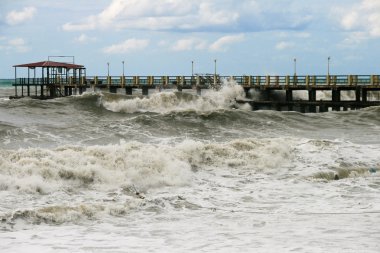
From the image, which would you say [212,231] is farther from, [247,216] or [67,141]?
[67,141]

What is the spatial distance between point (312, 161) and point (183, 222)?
8.09m

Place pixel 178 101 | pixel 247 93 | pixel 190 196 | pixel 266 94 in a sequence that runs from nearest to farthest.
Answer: pixel 190 196 < pixel 178 101 < pixel 266 94 < pixel 247 93

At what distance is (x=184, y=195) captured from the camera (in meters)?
13.8

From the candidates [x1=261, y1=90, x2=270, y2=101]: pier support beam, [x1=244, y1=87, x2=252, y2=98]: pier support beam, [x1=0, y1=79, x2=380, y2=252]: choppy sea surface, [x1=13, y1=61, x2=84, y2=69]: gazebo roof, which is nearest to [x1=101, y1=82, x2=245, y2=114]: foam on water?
[x1=244, y1=87, x2=252, y2=98]: pier support beam

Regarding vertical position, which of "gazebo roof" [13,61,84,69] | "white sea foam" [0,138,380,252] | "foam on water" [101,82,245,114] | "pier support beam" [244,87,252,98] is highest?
"gazebo roof" [13,61,84,69]

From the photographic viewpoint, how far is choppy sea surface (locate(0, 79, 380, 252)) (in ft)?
32.9

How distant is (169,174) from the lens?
15.6 metres

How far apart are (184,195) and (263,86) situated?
116ft

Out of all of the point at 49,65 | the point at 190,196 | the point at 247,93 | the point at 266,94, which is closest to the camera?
the point at 190,196

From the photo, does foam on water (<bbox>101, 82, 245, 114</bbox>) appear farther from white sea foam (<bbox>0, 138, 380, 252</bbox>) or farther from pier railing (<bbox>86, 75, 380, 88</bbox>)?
white sea foam (<bbox>0, 138, 380, 252</bbox>)

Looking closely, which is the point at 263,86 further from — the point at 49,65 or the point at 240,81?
the point at 49,65

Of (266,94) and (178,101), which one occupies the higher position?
(266,94)

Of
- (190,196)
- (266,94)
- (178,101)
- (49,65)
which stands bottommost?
(190,196)

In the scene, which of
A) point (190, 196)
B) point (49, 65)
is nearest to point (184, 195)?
point (190, 196)
